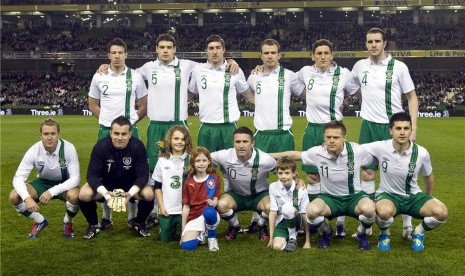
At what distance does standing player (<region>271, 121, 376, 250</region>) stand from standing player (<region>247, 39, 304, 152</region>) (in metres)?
0.76

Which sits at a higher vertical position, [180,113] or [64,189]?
[180,113]

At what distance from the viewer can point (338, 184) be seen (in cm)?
571

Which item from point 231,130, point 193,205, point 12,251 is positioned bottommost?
point 12,251

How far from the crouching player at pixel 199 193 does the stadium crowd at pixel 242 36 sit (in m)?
36.0

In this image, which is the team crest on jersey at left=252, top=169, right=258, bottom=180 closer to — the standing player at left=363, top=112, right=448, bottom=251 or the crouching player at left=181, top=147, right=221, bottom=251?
the crouching player at left=181, top=147, right=221, bottom=251

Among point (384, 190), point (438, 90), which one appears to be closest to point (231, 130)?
point (384, 190)

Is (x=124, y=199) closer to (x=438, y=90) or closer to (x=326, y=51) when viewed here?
(x=326, y=51)

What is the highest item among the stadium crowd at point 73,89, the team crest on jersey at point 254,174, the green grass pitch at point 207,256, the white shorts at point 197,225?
the stadium crowd at point 73,89

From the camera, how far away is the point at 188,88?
700cm

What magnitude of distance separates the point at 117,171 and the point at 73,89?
38.2 m

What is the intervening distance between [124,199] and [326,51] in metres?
2.81

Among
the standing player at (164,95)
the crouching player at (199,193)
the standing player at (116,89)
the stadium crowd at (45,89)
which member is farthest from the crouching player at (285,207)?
the stadium crowd at (45,89)

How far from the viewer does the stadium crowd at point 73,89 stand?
36.1 metres

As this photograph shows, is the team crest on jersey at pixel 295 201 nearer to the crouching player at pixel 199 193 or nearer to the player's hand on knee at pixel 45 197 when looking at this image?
the crouching player at pixel 199 193
